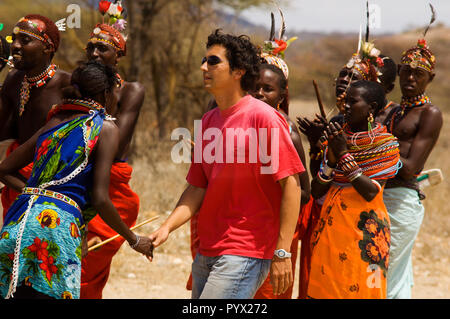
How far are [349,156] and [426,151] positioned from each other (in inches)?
38.1

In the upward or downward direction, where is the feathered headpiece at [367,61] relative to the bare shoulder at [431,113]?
upward

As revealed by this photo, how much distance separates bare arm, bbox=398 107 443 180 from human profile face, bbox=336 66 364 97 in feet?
1.73

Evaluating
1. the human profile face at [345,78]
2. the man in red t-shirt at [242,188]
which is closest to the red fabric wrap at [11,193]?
the man in red t-shirt at [242,188]

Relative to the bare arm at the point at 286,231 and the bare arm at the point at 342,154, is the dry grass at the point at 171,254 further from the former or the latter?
the bare arm at the point at 286,231

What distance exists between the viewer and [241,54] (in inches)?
124

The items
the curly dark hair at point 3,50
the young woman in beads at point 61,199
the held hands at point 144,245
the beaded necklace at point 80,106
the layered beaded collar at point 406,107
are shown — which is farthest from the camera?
the curly dark hair at point 3,50

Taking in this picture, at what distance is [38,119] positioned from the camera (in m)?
4.15

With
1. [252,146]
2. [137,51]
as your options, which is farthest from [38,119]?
[137,51]

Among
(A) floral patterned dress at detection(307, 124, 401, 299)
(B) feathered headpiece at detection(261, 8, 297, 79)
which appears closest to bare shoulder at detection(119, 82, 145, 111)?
(B) feathered headpiece at detection(261, 8, 297, 79)

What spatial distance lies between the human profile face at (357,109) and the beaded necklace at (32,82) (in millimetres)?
1817

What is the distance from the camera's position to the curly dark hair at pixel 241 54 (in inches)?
124

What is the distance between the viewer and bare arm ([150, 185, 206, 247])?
327 cm
